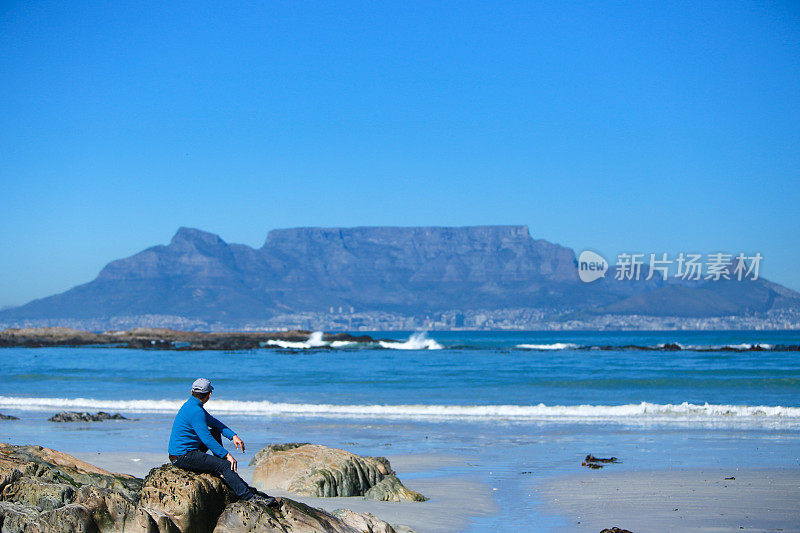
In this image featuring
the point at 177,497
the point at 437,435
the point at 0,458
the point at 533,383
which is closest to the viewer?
the point at 177,497

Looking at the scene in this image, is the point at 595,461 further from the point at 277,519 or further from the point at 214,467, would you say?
the point at 214,467

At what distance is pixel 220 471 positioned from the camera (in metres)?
7.30

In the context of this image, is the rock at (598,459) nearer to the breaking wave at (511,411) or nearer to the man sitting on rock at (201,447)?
the breaking wave at (511,411)

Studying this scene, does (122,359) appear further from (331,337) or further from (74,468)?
(74,468)

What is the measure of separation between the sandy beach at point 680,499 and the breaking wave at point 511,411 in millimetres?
8285

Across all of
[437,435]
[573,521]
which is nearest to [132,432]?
[437,435]

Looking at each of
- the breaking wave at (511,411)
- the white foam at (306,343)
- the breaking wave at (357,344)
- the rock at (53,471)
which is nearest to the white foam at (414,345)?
the breaking wave at (357,344)

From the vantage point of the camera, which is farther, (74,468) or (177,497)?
(74,468)

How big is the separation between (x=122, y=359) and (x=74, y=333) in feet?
147

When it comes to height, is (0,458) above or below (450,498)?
above

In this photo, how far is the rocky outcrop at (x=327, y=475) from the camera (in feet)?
36.3

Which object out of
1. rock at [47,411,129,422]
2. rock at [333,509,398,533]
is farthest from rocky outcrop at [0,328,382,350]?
rock at [333,509,398,533]

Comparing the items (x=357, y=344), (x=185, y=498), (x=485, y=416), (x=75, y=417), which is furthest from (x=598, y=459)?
(x=357, y=344)

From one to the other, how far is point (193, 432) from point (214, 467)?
38cm
